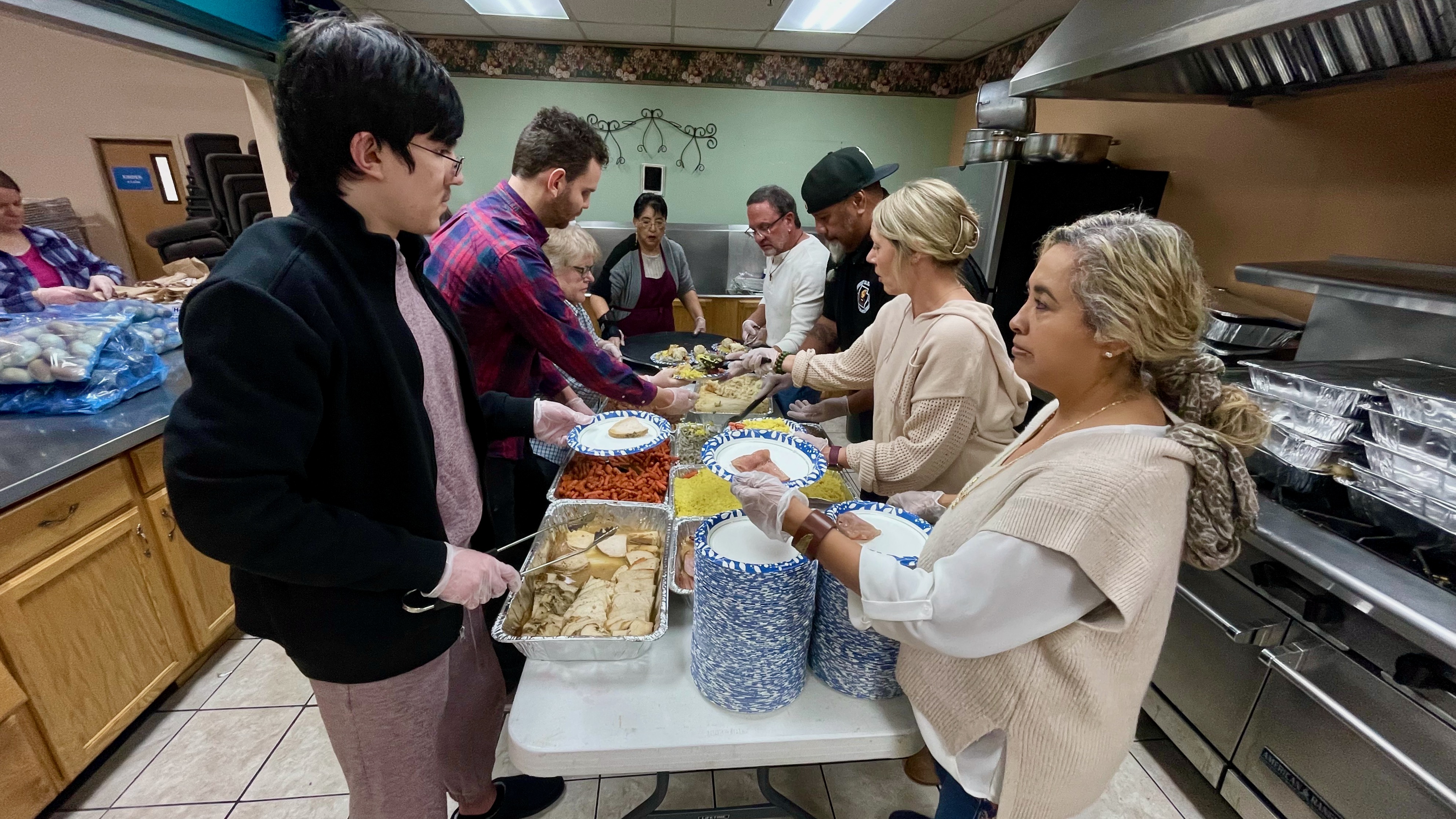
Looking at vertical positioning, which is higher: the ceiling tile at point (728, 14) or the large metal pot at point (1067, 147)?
the ceiling tile at point (728, 14)

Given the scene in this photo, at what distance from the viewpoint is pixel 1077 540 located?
→ 773 millimetres

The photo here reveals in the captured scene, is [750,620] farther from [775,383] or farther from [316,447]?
[775,383]

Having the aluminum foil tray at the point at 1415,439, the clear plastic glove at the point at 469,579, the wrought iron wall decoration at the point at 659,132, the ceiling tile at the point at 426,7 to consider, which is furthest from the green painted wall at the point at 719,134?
the clear plastic glove at the point at 469,579

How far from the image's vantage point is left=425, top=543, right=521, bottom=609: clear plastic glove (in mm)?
1020

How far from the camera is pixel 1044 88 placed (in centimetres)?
236

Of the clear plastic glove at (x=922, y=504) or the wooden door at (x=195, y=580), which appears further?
the wooden door at (x=195, y=580)

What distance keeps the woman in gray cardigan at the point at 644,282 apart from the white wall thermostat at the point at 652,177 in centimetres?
197

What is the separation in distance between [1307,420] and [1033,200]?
1.93m

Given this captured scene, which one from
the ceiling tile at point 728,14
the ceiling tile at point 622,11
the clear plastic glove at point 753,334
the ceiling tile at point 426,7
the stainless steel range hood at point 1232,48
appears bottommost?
the clear plastic glove at point 753,334

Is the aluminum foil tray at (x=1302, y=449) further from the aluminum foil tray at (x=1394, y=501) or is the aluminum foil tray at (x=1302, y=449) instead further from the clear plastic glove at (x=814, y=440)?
the clear plastic glove at (x=814, y=440)

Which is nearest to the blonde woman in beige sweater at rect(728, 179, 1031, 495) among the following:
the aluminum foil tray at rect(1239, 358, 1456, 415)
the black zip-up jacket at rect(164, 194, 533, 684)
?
the aluminum foil tray at rect(1239, 358, 1456, 415)

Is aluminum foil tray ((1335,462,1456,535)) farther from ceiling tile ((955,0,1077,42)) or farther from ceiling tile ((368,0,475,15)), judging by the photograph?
ceiling tile ((368,0,475,15))

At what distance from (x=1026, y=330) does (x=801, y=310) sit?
2.11m

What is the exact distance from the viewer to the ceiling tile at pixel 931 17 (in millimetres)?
3777
